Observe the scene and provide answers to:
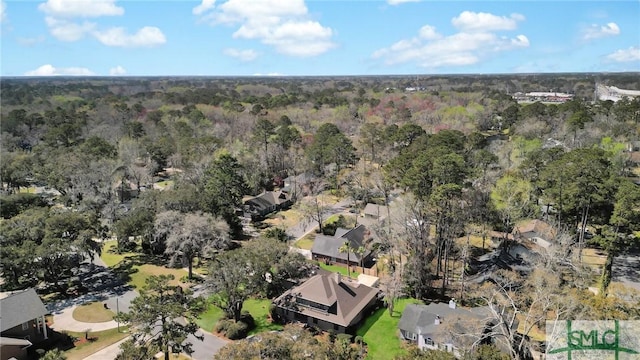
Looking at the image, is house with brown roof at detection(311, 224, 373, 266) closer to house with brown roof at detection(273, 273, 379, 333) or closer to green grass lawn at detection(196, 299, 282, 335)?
house with brown roof at detection(273, 273, 379, 333)

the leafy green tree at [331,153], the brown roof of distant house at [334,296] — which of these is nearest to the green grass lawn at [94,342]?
the brown roof of distant house at [334,296]

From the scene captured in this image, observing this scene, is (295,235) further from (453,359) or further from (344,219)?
(453,359)

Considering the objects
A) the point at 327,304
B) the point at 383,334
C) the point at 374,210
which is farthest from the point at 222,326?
the point at 374,210

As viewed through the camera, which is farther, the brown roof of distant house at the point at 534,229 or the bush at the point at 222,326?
the brown roof of distant house at the point at 534,229

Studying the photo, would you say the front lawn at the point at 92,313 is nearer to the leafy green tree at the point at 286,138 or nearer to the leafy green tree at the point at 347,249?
the leafy green tree at the point at 347,249

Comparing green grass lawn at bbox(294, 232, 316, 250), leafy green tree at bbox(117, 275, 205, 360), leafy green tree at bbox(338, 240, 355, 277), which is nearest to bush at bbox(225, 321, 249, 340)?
leafy green tree at bbox(117, 275, 205, 360)

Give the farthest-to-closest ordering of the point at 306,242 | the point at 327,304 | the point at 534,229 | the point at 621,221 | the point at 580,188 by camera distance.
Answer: the point at 306,242, the point at 534,229, the point at 580,188, the point at 621,221, the point at 327,304

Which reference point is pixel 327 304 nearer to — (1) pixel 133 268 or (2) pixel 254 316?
(2) pixel 254 316

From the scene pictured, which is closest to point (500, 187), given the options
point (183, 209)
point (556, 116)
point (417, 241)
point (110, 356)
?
point (417, 241)
